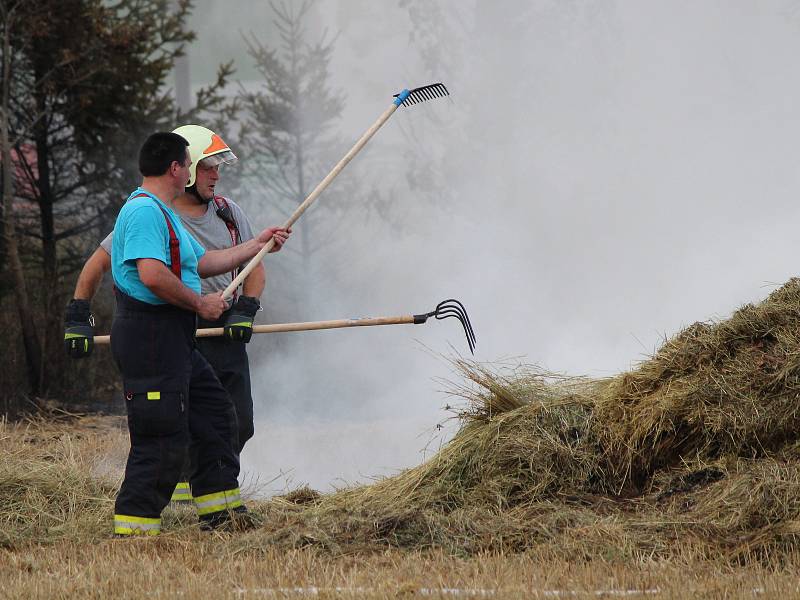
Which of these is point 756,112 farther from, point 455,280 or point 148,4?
point 148,4

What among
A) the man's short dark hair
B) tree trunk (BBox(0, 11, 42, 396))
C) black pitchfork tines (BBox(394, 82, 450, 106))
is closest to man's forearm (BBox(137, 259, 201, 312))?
the man's short dark hair

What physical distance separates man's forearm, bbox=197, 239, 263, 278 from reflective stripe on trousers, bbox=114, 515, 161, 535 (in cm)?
120

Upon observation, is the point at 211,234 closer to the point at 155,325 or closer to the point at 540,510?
the point at 155,325

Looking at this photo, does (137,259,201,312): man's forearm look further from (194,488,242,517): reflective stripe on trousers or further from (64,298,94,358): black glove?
(194,488,242,517): reflective stripe on trousers

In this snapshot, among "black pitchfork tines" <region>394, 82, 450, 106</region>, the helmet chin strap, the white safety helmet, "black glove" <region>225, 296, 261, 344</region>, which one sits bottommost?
"black glove" <region>225, 296, 261, 344</region>

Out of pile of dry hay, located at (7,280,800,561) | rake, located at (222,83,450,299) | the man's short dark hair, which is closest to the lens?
pile of dry hay, located at (7,280,800,561)

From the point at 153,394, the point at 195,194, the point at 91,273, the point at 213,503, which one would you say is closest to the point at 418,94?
the point at 195,194

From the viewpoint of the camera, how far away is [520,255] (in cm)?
1109

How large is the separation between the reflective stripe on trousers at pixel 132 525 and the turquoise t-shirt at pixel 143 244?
95cm

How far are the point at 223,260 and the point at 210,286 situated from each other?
13.9 inches

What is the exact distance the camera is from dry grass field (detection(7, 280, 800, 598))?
4312 millimetres

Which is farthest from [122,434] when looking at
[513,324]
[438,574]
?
[438,574]

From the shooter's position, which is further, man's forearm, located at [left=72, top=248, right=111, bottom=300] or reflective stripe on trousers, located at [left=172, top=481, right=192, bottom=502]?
reflective stripe on trousers, located at [left=172, top=481, right=192, bottom=502]

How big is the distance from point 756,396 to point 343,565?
1.95m
